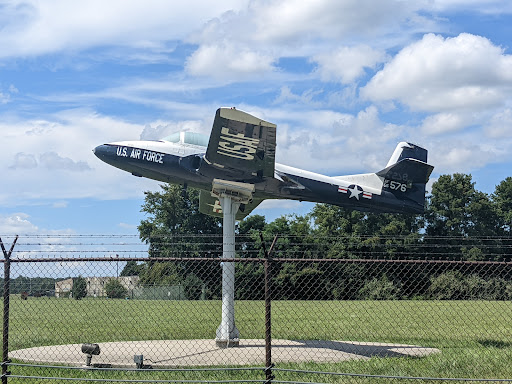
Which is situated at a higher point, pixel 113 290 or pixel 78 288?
pixel 113 290

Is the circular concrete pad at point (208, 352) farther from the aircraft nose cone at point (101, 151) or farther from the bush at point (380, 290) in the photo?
the bush at point (380, 290)

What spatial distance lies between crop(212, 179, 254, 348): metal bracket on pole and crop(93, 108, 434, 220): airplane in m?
0.25

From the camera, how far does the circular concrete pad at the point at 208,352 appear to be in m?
13.8

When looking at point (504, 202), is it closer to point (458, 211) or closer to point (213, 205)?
point (458, 211)

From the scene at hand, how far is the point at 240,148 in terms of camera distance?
54.6ft

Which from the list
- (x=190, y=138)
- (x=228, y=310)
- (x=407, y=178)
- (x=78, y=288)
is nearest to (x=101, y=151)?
(x=190, y=138)

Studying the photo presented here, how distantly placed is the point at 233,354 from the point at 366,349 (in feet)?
11.5

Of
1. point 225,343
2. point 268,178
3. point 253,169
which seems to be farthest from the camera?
point 268,178

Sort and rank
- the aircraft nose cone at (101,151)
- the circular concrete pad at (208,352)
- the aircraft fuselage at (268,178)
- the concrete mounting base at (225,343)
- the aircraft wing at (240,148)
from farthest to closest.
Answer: the aircraft nose cone at (101,151)
the aircraft fuselage at (268,178)
the concrete mounting base at (225,343)
the aircraft wing at (240,148)
the circular concrete pad at (208,352)

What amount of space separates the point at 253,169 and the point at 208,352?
Answer: 510cm

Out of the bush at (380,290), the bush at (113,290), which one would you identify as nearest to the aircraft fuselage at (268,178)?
the bush at (113,290)

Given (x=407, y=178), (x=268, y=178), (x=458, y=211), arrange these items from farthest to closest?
(x=458, y=211), (x=407, y=178), (x=268, y=178)

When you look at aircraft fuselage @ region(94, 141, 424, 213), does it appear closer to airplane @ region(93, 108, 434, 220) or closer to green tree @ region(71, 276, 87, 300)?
airplane @ region(93, 108, 434, 220)

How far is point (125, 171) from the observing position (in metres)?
20.1
